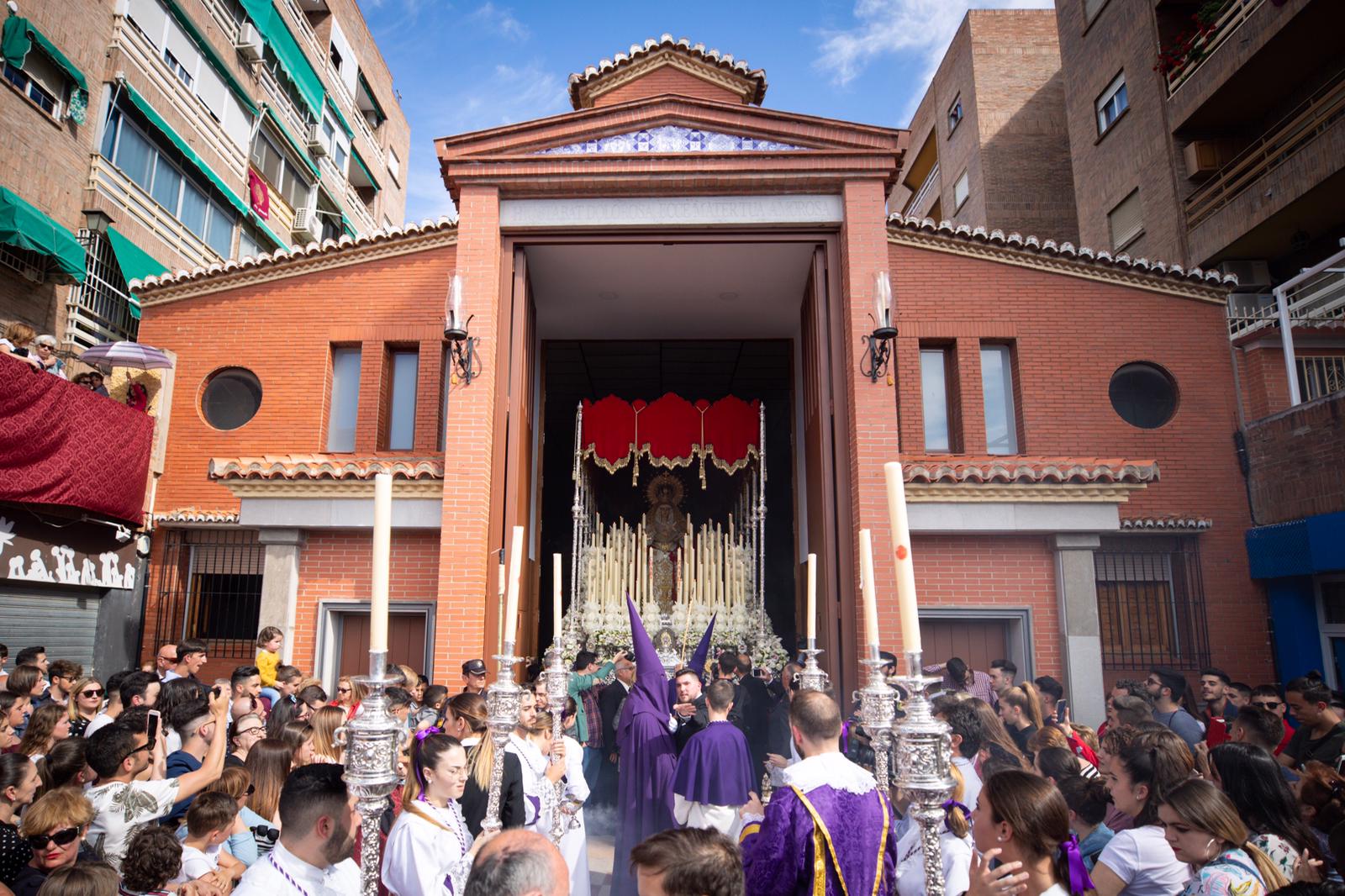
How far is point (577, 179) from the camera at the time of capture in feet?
35.6

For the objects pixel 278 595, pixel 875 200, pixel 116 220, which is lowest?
pixel 278 595

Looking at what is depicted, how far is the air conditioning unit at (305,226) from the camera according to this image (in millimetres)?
24141

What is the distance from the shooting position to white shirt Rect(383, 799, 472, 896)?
378 cm

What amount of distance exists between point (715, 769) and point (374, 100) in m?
29.9

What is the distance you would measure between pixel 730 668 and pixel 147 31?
670 inches

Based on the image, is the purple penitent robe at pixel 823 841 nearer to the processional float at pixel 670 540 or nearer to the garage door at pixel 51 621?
the processional float at pixel 670 540

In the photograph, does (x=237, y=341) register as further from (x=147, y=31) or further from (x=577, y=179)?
(x=147, y=31)

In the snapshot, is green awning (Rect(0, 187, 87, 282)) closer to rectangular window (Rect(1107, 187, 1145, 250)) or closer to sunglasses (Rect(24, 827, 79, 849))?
sunglasses (Rect(24, 827, 79, 849))

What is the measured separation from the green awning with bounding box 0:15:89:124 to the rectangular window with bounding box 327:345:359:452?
7028 millimetres

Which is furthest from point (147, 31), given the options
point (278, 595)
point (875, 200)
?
point (875, 200)

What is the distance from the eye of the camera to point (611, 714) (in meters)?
9.14

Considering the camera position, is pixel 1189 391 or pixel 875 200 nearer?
pixel 875 200

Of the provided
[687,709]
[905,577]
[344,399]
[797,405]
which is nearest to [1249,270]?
[797,405]

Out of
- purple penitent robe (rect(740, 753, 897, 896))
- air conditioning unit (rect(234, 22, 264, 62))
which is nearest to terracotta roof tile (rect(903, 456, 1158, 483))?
purple penitent robe (rect(740, 753, 897, 896))
